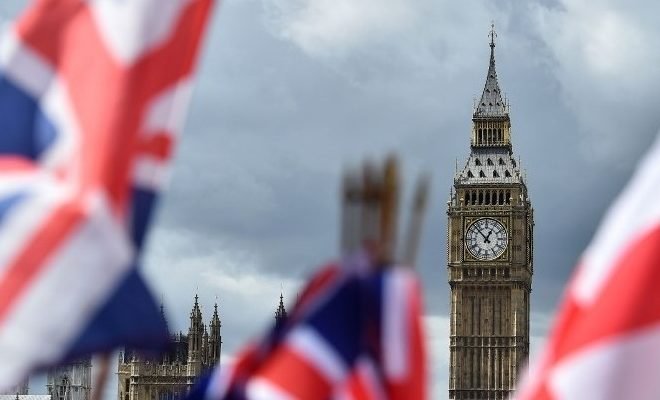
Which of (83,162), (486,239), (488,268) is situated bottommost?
(83,162)

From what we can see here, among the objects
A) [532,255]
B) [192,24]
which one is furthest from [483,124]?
[192,24]

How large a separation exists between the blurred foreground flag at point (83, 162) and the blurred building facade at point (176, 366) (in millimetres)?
70179

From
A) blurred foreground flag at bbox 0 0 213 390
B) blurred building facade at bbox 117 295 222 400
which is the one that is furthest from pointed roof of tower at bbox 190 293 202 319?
blurred foreground flag at bbox 0 0 213 390

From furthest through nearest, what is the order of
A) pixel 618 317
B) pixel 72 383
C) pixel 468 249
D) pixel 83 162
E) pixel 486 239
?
1. pixel 72 383
2. pixel 486 239
3. pixel 468 249
4. pixel 83 162
5. pixel 618 317

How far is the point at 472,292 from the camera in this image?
7594 cm

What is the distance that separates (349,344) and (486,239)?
69456mm

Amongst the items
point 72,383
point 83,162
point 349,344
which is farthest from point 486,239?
point 349,344

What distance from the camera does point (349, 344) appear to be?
6.60 metres

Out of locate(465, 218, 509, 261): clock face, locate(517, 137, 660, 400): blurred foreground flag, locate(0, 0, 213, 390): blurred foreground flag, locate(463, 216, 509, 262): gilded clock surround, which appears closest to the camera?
locate(517, 137, 660, 400): blurred foreground flag

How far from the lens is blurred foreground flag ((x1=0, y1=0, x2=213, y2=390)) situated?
6.71 metres

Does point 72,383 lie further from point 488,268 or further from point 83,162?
point 83,162

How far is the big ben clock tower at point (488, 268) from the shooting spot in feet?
247

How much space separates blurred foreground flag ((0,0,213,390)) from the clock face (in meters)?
68.2

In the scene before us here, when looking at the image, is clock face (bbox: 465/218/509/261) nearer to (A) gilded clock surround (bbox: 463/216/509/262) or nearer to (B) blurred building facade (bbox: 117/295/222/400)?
(A) gilded clock surround (bbox: 463/216/509/262)
